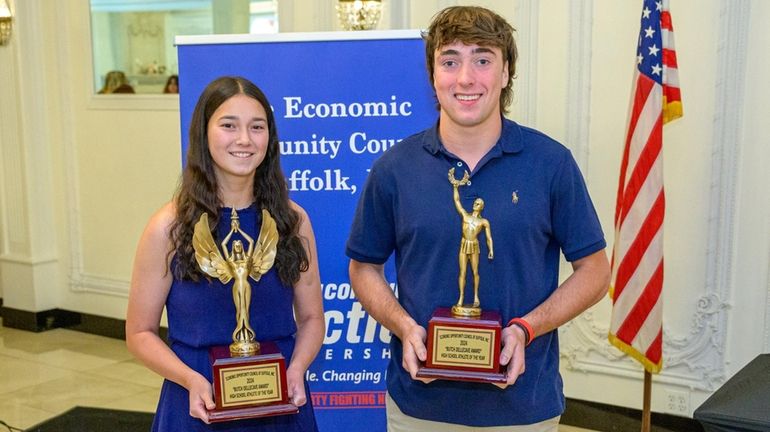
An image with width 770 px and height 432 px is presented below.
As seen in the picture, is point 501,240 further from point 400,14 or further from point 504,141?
point 400,14

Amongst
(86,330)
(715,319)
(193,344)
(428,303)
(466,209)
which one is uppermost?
(466,209)

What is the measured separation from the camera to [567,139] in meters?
4.30

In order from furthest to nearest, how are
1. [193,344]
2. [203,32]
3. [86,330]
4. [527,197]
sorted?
[86,330] → [203,32] → [193,344] → [527,197]

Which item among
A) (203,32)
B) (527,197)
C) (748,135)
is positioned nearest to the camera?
(527,197)

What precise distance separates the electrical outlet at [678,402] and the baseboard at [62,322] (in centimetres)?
386

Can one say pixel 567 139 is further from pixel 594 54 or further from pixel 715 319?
pixel 715 319

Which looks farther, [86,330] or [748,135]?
[86,330]

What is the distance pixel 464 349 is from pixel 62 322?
541 cm

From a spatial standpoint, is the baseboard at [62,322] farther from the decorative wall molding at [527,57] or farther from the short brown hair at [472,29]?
the short brown hair at [472,29]

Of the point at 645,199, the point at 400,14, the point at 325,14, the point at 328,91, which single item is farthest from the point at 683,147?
the point at 325,14

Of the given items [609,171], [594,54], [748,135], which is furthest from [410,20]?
[748,135]

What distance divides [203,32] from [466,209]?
177 inches

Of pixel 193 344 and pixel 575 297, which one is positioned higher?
pixel 575 297

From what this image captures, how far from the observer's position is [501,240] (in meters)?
1.88
